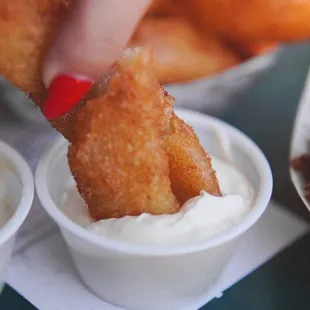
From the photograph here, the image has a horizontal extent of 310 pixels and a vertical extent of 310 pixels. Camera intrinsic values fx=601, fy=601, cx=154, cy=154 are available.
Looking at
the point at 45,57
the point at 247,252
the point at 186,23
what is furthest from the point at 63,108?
the point at 186,23

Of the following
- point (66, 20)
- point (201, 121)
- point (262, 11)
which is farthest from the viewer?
Result: point (262, 11)

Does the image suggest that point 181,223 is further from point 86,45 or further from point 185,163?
point 86,45

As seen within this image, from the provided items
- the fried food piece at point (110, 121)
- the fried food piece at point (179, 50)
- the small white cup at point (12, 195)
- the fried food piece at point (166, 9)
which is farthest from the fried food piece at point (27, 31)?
the fried food piece at point (166, 9)

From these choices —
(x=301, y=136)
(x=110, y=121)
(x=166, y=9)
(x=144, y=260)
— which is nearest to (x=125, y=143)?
(x=110, y=121)

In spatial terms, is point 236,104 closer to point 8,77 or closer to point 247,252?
point 247,252

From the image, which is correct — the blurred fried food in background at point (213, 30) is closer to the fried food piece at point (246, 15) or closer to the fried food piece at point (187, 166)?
the fried food piece at point (246, 15)

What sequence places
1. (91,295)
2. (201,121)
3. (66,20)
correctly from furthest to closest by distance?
(201,121) → (91,295) → (66,20)

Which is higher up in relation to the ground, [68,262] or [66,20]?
[66,20]

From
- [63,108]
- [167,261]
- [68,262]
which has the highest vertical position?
[63,108]
